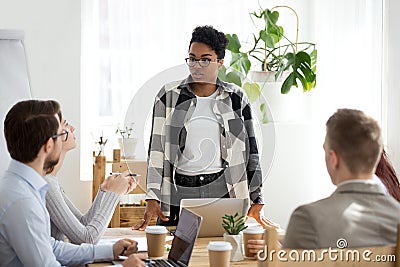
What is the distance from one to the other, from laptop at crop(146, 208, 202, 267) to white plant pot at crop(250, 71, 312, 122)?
192 cm

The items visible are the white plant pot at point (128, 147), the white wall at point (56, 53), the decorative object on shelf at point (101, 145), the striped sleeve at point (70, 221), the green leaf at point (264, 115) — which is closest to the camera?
the striped sleeve at point (70, 221)

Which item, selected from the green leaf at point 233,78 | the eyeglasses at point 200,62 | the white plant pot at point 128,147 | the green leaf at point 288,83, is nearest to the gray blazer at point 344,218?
the eyeglasses at point 200,62

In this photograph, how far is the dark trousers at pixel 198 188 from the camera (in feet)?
8.18

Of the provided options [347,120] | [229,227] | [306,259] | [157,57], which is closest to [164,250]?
[229,227]

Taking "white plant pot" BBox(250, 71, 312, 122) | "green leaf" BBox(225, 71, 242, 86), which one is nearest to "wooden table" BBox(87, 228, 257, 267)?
"green leaf" BBox(225, 71, 242, 86)

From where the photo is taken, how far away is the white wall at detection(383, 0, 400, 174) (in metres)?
3.69

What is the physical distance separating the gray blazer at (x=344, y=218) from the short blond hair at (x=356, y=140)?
41mm

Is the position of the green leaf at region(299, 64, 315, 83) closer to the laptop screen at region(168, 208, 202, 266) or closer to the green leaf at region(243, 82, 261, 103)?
the green leaf at region(243, 82, 261, 103)

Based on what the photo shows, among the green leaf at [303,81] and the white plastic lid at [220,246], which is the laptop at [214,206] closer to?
the white plastic lid at [220,246]

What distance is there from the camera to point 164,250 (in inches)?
84.6

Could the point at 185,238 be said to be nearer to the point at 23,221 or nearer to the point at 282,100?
the point at 23,221

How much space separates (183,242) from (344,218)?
2.48ft

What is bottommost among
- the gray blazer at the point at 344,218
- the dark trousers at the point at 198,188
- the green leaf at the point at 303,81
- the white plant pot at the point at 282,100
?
the dark trousers at the point at 198,188

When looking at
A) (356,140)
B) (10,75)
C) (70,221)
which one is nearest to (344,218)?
(356,140)
